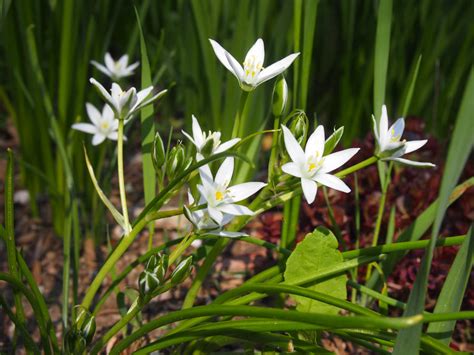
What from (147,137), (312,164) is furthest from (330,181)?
(147,137)

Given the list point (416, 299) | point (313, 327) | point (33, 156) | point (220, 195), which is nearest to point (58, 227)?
point (33, 156)

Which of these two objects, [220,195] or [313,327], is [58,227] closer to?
[220,195]

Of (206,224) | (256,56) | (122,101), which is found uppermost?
(256,56)

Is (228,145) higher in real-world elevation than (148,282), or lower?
higher

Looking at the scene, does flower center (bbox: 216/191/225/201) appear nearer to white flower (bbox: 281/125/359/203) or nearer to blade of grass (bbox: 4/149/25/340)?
white flower (bbox: 281/125/359/203)

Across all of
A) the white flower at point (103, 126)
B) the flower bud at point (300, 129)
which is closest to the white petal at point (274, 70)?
the flower bud at point (300, 129)

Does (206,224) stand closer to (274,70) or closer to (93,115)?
(274,70)

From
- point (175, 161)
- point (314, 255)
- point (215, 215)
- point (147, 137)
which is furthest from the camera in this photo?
point (147, 137)
